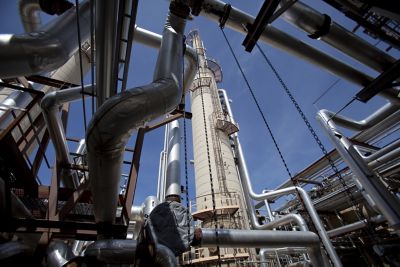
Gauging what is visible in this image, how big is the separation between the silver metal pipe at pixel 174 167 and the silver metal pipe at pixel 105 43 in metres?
3.07

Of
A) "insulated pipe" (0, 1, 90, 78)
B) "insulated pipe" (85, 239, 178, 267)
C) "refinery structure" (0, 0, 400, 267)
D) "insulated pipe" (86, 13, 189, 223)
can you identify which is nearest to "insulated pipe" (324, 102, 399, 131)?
"refinery structure" (0, 0, 400, 267)

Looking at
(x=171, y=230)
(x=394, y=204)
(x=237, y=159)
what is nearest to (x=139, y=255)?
(x=171, y=230)

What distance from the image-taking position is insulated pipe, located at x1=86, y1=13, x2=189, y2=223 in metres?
2.40

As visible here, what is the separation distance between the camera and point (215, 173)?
35.9 feet

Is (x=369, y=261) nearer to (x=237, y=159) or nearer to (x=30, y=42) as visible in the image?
(x=237, y=159)

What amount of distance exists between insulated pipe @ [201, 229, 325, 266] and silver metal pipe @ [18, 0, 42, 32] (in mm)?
5099

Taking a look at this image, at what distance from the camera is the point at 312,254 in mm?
4949

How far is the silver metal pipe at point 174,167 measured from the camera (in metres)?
5.68

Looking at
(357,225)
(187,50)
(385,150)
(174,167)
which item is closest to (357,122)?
(385,150)

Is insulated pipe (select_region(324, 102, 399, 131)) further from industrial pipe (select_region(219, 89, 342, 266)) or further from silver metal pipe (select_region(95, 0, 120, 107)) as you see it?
silver metal pipe (select_region(95, 0, 120, 107))

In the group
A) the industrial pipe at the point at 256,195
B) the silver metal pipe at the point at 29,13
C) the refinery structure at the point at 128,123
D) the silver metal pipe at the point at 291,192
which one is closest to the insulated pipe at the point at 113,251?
the refinery structure at the point at 128,123

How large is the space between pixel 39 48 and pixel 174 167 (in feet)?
14.1

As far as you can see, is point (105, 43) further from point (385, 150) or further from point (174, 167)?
point (385, 150)

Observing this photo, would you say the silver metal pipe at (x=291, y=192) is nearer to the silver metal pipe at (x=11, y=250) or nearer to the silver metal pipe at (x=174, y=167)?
the silver metal pipe at (x=174, y=167)
